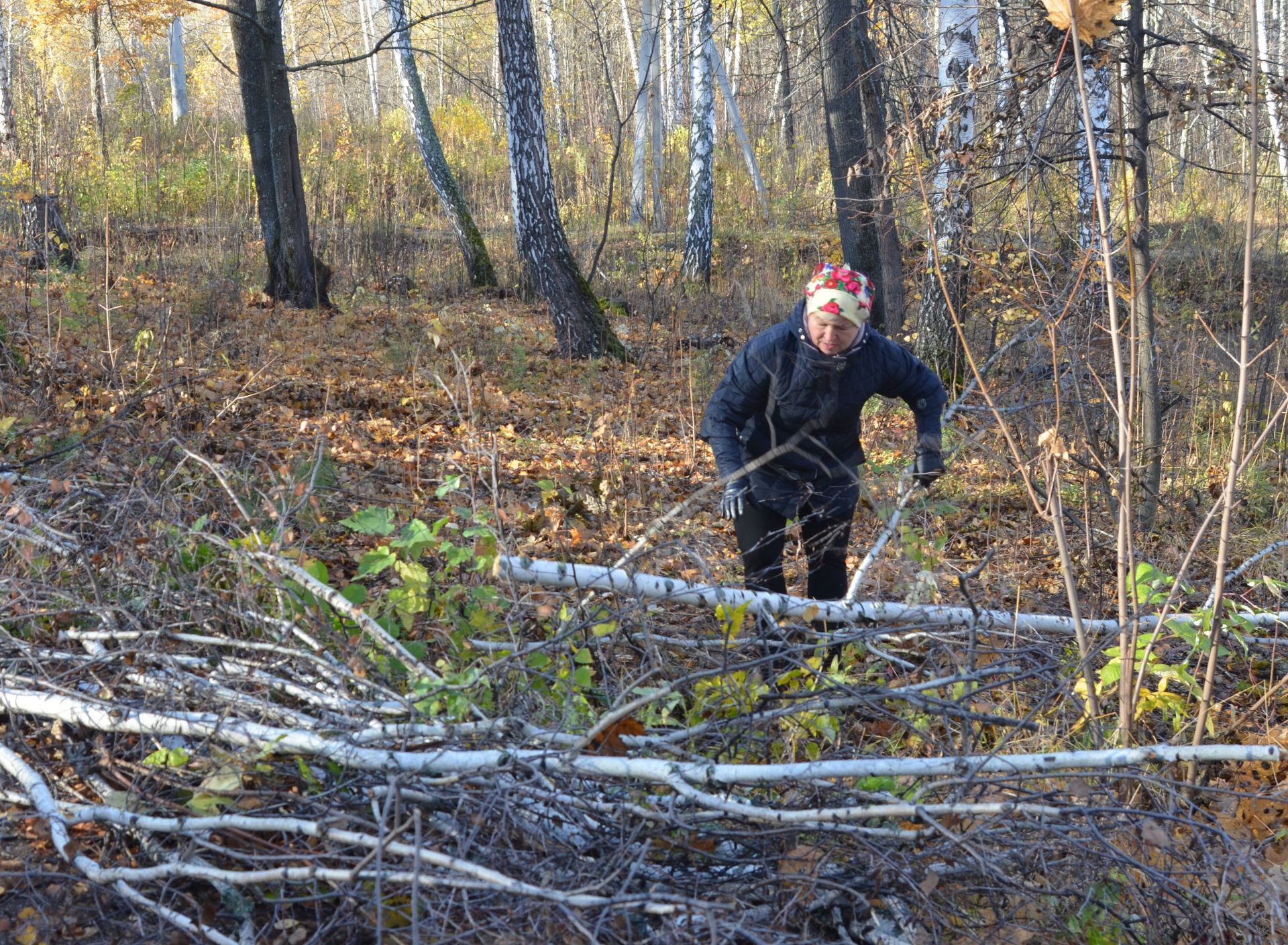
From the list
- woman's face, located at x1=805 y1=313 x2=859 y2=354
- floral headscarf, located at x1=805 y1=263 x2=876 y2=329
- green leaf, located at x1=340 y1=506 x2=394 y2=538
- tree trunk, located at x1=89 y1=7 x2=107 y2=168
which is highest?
tree trunk, located at x1=89 y1=7 x2=107 y2=168

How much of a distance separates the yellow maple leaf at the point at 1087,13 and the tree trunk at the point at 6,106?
7.11 meters

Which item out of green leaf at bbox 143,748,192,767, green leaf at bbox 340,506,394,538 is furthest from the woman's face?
green leaf at bbox 143,748,192,767

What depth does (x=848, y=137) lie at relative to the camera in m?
8.55

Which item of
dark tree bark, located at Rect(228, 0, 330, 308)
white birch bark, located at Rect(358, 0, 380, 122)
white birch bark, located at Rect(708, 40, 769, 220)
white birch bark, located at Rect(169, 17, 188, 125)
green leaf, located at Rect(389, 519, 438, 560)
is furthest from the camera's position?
white birch bark, located at Rect(358, 0, 380, 122)

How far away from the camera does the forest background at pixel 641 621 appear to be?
2.27 m

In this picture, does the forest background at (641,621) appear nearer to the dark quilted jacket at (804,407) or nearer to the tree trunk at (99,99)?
the dark quilted jacket at (804,407)

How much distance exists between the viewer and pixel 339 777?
8.09 feet

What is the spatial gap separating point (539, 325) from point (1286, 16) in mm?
19996

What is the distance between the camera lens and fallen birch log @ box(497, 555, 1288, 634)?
10.5 feet

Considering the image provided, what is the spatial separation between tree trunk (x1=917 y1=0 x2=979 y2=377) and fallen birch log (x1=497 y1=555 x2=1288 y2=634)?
157 centimetres

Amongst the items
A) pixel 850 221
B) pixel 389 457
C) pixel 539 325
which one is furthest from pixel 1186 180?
Result: pixel 389 457

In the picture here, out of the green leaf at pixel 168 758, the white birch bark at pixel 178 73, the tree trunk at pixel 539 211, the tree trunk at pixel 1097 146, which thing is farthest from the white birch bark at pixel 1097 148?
the white birch bark at pixel 178 73

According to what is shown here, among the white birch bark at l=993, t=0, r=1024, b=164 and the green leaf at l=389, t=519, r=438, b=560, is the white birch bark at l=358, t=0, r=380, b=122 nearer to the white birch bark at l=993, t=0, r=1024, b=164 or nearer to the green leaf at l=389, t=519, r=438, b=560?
the white birch bark at l=993, t=0, r=1024, b=164

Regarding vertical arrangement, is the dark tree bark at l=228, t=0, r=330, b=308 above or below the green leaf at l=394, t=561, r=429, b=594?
above
